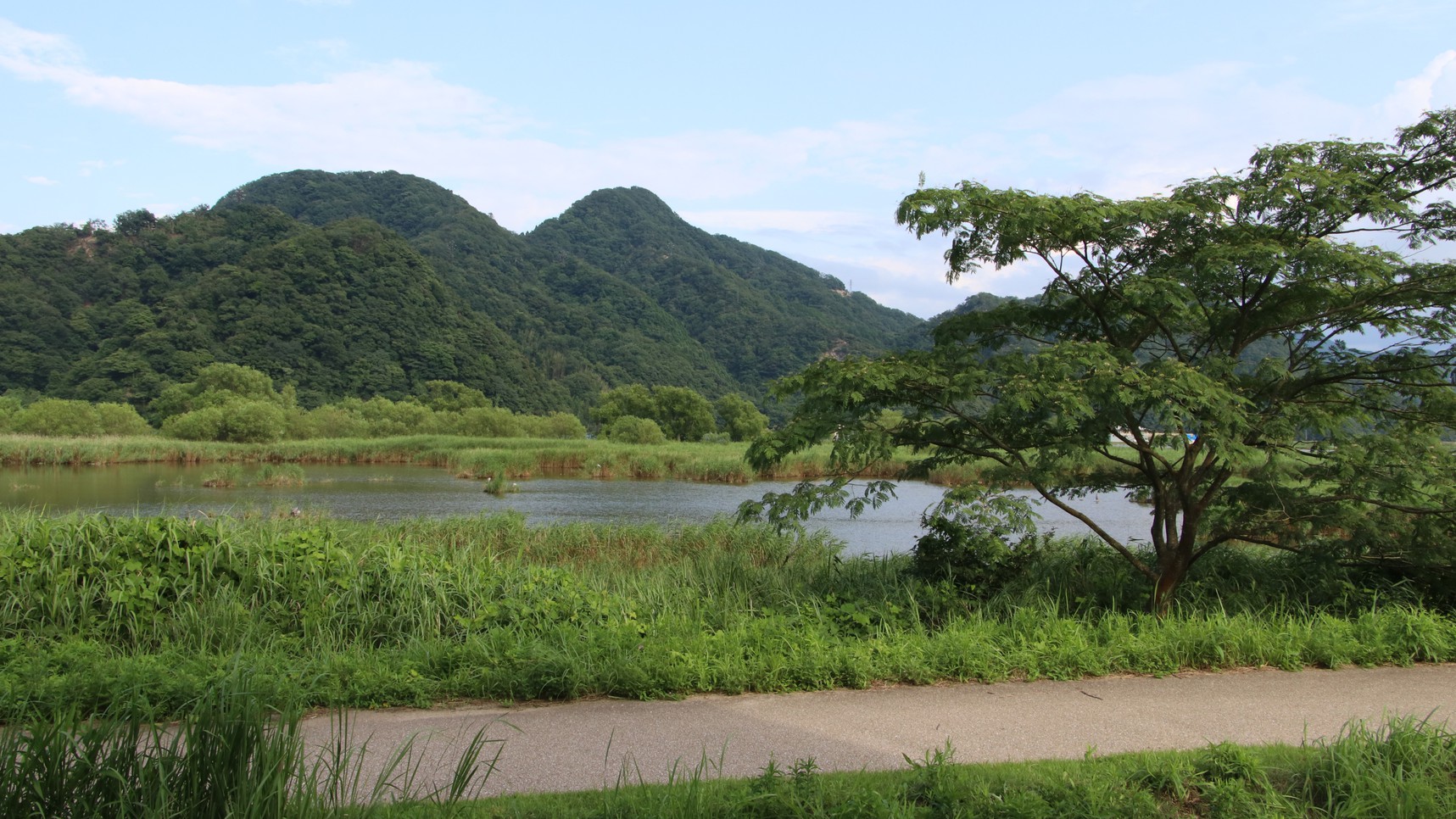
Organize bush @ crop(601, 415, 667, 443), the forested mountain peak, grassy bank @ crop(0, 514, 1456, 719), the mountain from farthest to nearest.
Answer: the forested mountain peak → the mountain → bush @ crop(601, 415, 667, 443) → grassy bank @ crop(0, 514, 1456, 719)

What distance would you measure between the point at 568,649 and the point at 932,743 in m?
2.22

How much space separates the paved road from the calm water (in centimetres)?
1029

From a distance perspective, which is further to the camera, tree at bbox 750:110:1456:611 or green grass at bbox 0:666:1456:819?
tree at bbox 750:110:1456:611

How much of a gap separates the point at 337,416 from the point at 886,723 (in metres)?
57.6

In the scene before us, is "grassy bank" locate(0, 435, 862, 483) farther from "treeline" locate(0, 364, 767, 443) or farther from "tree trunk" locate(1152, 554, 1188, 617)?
"tree trunk" locate(1152, 554, 1188, 617)

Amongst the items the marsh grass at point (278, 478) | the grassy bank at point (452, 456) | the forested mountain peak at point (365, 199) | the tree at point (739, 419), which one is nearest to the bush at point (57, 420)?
the grassy bank at point (452, 456)

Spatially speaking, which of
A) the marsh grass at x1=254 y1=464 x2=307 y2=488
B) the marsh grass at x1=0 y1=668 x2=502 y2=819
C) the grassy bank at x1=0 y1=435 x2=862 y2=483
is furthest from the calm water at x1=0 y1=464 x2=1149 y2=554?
the marsh grass at x1=0 y1=668 x2=502 y2=819

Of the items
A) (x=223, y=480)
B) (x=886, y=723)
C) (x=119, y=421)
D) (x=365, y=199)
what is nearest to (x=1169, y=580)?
(x=886, y=723)

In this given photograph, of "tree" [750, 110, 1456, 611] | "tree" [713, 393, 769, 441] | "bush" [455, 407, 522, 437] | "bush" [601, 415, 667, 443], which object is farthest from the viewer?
"tree" [713, 393, 769, 441]

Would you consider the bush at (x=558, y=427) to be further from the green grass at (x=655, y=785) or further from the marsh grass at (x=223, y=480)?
the green grass at (x=655, y=785)

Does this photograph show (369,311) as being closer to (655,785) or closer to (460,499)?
(460,499)

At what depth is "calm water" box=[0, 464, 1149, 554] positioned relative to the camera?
18.8 meters

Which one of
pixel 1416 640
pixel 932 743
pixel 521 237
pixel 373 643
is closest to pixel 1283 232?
pixel 1416 640

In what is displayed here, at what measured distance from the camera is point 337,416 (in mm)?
56562
